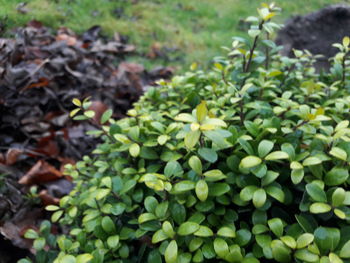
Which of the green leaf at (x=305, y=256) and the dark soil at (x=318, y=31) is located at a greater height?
the green leaf at (x=305, y=256)

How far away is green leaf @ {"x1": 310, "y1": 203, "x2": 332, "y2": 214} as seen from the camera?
1105mm

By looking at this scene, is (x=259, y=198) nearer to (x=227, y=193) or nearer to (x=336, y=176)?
(x=227, y=193)

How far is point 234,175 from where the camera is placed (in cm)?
131

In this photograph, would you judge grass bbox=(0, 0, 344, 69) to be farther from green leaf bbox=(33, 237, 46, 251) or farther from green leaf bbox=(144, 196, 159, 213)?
green leaf bbox=(144, 196, 159, 213)

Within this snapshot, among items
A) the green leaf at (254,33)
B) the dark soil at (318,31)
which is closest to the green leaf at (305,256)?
the green leaf at (254,33)

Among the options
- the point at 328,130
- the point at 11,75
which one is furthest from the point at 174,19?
the point at 328,130

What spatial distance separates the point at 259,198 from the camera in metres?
1.16

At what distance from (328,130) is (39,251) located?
1516 millimetres

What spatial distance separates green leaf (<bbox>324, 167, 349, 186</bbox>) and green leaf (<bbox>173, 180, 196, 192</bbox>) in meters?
0.50

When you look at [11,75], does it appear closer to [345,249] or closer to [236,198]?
[236,198]

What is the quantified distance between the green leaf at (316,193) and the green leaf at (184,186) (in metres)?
0.41

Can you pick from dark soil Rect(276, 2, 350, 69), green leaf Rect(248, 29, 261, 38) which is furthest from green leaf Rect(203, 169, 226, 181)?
dark soil Rect(276, 2, 350, 69)

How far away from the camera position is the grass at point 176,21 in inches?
162

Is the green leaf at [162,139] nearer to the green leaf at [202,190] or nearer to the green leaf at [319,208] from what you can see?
the green leaf at [202,190]
